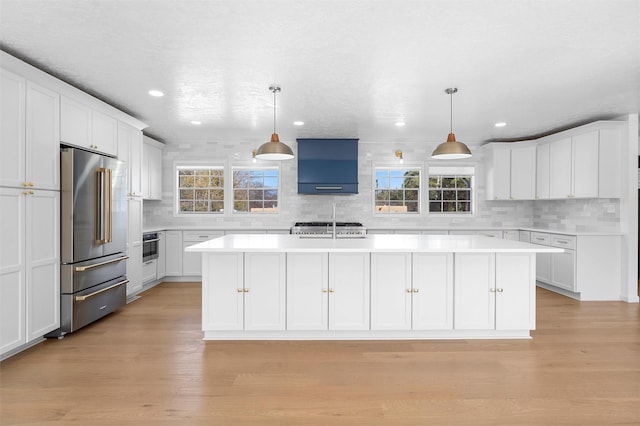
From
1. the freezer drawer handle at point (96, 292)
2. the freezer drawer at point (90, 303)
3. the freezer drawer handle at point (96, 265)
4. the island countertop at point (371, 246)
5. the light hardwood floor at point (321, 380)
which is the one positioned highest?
the island countertop at point (371, 246)

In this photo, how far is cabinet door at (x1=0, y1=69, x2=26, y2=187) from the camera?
2.67m

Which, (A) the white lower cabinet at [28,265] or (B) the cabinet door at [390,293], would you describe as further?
(B) the cabinet door at [390,293]

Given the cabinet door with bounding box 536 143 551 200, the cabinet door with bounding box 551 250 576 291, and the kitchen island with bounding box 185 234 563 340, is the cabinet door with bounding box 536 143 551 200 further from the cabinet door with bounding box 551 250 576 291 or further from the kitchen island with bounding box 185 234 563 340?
the kitchen island with bounding box 185 234 563 340

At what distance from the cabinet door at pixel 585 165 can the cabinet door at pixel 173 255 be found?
21.3ft

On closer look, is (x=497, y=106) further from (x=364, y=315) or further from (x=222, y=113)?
(x=222, y=113)

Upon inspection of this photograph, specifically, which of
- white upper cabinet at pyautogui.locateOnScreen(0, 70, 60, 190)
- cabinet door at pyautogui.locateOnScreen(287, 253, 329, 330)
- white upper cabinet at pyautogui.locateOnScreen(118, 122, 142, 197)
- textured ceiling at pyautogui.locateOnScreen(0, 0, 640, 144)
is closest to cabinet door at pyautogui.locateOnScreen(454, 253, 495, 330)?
cabinet door at pyautogui.locateOnScreen(287, 253, 329, 330)

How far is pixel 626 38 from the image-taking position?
2549 mm

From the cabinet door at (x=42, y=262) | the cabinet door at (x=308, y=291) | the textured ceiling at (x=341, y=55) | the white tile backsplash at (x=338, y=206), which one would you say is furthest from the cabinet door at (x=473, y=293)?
the cabinet door at (x=42, y=262)

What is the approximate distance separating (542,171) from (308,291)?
4896mm

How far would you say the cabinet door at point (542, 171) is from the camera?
559cm

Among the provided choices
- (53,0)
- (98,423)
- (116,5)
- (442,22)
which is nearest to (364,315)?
(98,423)

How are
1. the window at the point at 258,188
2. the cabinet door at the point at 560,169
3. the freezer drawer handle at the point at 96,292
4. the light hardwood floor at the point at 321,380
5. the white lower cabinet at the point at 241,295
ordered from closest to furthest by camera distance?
1. the light hardwood floor at the point at 321,380
2. the white lower cabinet at the point at 241,295
3. the freezer drawer handle at the point at 96,292
4. the cabinet door at the point at 560,169
5. the window at the point at 258,188

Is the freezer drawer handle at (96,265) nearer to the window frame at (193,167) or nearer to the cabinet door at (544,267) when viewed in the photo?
the window frame at (193,167)

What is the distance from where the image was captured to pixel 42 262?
3031 millimetres
